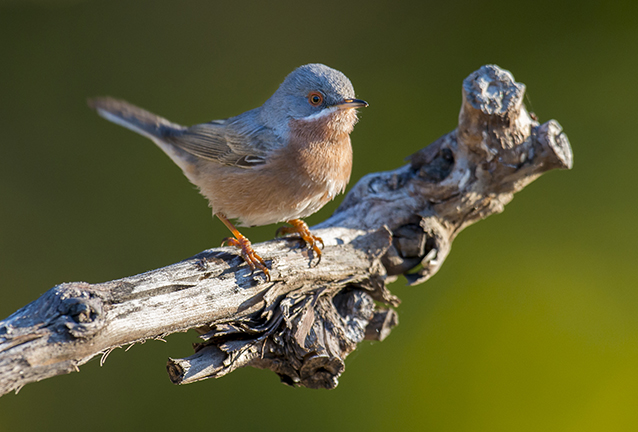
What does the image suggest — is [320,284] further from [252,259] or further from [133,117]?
[133,117]

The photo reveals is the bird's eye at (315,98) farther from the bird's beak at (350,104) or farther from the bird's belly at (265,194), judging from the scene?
the bird's belly at (265,194)

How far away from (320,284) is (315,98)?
1001mm

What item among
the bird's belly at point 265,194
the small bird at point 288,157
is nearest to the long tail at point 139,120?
the small bird at point 288,157

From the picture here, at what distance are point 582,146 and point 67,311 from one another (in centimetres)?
404

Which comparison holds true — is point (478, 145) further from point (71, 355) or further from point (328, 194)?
point (71, 355)

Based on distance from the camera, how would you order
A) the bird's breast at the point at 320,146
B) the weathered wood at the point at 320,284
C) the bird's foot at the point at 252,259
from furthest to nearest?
the bird's breast at the point at 320,146 < the bird's foot at the point at 252,259 < the weathered wood at the point at 320,284

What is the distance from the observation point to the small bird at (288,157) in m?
2.87

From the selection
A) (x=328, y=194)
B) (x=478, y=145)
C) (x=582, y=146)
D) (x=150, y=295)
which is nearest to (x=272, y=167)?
(x=328, y=194)

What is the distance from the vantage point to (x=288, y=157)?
2895 mm

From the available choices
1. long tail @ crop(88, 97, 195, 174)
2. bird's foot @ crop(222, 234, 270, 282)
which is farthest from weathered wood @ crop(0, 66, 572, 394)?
long tail @ crop(88, 97, 195, 174)

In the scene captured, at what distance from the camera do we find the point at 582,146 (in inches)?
173

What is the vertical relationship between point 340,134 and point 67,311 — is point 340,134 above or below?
above

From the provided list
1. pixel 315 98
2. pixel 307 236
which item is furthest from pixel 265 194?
pixel 315 98

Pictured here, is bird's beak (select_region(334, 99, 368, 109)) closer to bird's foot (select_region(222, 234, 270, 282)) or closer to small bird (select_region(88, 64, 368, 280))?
small bird (select_region(88, 64, 368, 280))
